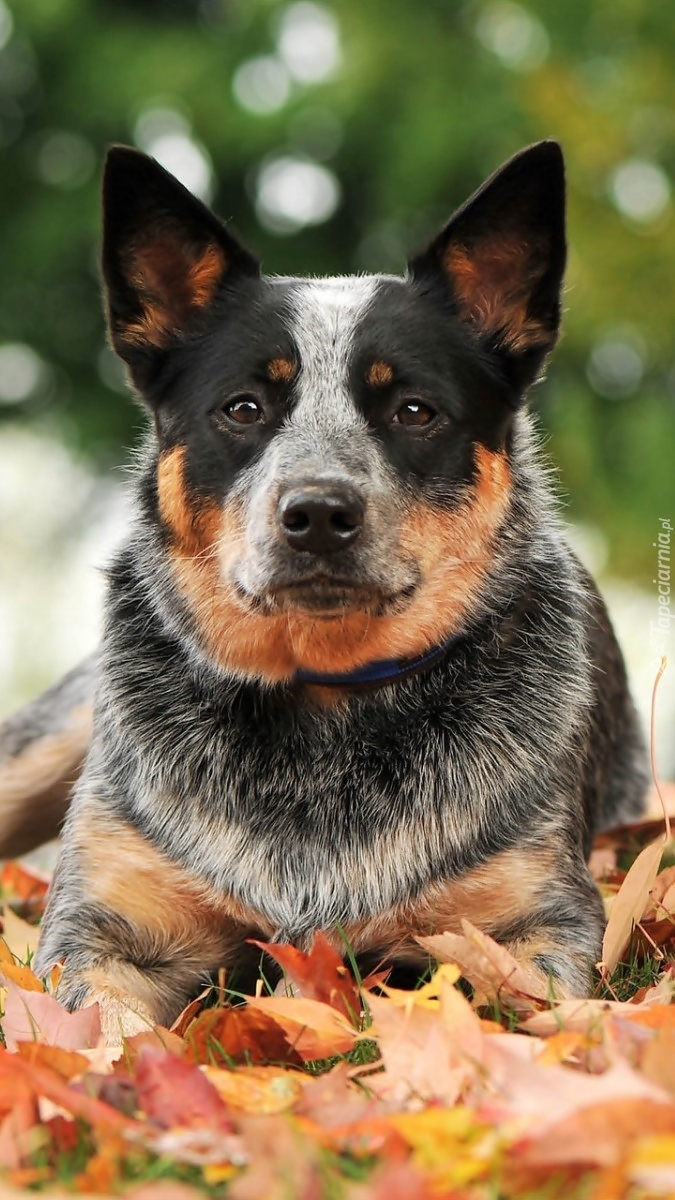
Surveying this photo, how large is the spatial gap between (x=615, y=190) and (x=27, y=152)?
196 inches

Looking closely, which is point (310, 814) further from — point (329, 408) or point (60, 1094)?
point (60, 1094)

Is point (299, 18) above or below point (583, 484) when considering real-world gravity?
above

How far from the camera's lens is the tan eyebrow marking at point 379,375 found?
10.0ft

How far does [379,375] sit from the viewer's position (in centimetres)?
305

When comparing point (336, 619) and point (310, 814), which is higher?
point (336, 619)

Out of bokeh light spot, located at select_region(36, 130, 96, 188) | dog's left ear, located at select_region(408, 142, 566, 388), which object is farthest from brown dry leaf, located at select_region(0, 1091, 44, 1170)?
bokeh light spot, located at select_region(36, 130, 96, 188)

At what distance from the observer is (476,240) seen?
10.8ft

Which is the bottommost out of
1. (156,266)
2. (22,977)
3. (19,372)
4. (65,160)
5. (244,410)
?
(22,977)

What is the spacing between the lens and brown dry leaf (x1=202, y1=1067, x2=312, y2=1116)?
79.6 inches

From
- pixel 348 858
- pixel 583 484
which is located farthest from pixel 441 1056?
pixel 583 484

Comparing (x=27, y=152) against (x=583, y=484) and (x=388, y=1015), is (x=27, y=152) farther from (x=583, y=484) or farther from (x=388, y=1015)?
(x=388, y=1015)

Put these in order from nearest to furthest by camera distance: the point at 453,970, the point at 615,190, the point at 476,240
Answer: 1. the point at 453,970
2. the point at 476,240
3. the point at 615,190

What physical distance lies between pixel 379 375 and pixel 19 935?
1.61 metres

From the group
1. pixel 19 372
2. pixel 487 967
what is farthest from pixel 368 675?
pixel 19 372
